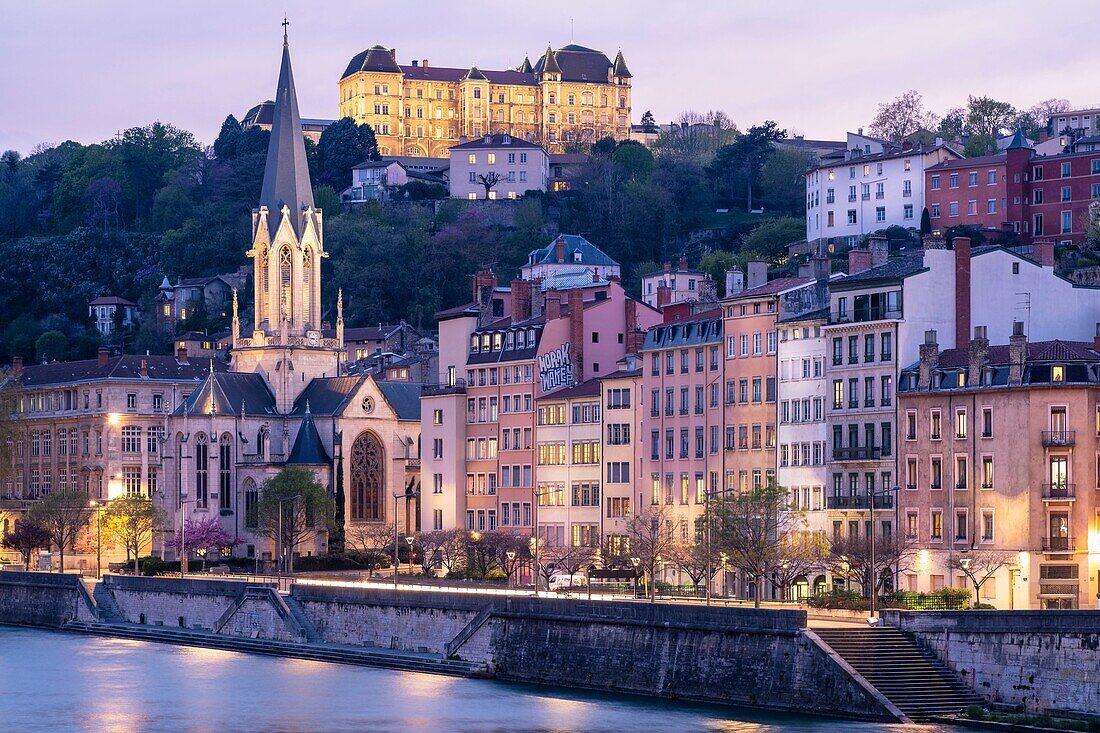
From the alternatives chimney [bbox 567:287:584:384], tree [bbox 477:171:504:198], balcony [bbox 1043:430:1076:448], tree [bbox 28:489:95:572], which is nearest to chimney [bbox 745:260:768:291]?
chimney [bbox 567:287:584:384]

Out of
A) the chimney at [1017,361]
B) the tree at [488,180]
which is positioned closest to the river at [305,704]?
the chimney at [1017,361]

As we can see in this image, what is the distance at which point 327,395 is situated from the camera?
126812mm

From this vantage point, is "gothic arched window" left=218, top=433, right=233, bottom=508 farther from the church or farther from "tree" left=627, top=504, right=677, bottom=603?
"tree" left=627, top=504, right=677, bottom=603

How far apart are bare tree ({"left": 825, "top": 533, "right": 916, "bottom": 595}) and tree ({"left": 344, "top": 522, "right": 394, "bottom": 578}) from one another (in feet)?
110

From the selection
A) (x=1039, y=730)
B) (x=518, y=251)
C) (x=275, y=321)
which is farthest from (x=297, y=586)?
(x=518, y=251)

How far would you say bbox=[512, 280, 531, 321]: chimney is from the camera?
108m

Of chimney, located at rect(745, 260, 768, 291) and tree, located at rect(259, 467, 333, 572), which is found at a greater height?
chimney, located at rect(745, 260, 768, 291)

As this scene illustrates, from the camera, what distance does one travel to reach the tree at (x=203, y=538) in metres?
119

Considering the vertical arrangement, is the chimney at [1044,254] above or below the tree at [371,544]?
above

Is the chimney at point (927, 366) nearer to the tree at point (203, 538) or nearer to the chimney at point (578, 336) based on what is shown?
the chimney at point (578, 336)

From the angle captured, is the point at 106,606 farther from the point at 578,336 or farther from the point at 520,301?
the point at 520,301

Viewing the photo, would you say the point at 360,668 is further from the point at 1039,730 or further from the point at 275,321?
the point at 275,321

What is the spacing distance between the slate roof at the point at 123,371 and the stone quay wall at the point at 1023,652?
77.3 metres

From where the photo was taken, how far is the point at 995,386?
2968 inches
